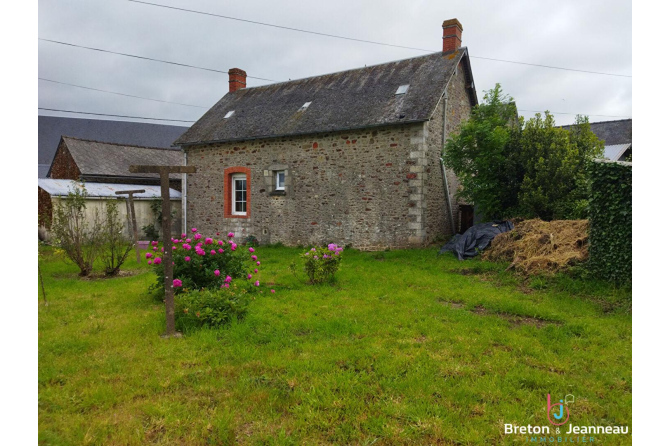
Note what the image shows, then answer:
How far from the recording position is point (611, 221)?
6012mm

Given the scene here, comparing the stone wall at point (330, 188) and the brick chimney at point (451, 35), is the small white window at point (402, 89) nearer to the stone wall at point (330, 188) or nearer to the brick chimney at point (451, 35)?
→ the stone wall at point (330, 188)

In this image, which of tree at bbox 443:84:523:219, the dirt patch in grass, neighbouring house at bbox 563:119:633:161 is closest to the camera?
the dirt patch in grass

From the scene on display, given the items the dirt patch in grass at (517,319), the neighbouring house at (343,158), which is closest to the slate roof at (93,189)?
the neighbouring house at (343,158)

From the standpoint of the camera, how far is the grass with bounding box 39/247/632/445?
2785 millimetres

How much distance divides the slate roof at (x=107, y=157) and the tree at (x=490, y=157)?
1295cm

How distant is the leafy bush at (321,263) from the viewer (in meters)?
7.12

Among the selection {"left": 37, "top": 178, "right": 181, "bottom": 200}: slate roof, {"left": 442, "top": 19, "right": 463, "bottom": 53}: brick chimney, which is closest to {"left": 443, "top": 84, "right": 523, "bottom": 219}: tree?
{"left": 442, "top": 19, "right": 463, "bottom": 53}: brick chimney

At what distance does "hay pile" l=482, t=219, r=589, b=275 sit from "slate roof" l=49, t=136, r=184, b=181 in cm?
1440

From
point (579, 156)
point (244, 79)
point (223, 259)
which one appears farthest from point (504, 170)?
point (244, 79)

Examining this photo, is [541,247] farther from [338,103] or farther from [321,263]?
[338,103]

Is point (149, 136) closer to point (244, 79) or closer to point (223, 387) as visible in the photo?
point (244, 79)

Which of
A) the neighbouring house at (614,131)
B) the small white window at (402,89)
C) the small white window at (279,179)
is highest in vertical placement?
the neighbouring house at (614,131)

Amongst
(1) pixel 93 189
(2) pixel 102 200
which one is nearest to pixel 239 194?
(2) pixel 102 200

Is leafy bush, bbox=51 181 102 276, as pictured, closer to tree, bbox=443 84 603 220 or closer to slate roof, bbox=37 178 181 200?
slate roof, bbox=37 178 181 200
